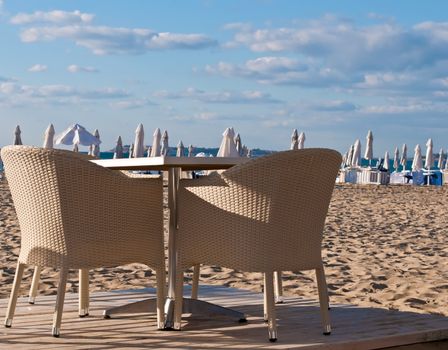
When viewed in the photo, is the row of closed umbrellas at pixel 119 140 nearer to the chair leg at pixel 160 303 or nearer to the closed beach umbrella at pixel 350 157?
the closed beach umbrella at pixel 350 157

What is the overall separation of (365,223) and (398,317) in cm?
696

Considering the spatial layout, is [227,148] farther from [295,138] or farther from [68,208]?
[68,208]

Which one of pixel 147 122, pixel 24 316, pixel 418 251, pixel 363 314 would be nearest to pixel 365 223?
pixel 418 251

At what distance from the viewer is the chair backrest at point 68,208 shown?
3242 mm

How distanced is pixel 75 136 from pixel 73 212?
13.8m

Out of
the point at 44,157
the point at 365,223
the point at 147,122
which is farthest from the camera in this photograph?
the point at 147,122

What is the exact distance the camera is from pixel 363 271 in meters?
6.38

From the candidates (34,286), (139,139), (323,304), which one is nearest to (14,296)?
(34,286)

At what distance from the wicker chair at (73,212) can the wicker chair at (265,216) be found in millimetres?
222

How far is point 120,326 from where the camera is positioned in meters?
3.59

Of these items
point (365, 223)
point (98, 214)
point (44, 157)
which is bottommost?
point (365, 223)

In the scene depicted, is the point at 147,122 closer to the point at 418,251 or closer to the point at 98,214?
the point at 418,251

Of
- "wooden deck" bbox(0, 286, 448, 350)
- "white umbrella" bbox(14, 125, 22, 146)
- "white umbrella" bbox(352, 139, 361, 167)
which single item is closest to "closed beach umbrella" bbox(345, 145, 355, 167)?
"white umbrella" bbox(352, 139, 361, 167)

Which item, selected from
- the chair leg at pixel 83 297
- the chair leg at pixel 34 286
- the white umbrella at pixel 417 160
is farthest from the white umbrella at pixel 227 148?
the white umbrella at pixel 417 160
